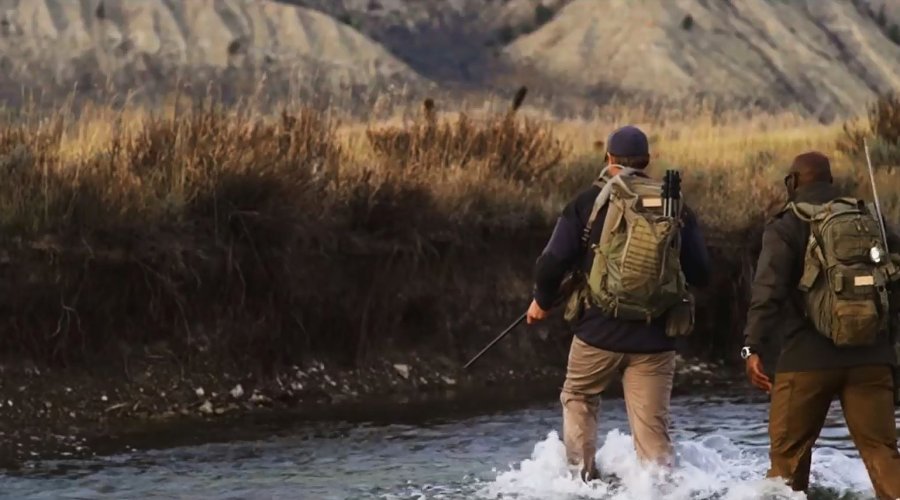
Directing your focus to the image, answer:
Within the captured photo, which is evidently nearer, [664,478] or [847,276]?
[847,276]

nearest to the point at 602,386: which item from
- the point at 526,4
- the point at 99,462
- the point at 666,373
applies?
the point at 666,373

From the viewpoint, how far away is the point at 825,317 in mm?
6754

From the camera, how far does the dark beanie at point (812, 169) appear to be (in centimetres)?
704

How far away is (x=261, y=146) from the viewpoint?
1195 cm

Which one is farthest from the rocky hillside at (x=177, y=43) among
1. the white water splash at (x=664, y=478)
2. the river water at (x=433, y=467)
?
the white water splash at (x=664, y=478)

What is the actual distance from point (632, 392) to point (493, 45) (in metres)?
59.8

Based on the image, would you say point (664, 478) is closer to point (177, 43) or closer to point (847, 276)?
point (847, 276)

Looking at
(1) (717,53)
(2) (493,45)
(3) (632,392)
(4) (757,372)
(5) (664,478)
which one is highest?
(2) (493,45)

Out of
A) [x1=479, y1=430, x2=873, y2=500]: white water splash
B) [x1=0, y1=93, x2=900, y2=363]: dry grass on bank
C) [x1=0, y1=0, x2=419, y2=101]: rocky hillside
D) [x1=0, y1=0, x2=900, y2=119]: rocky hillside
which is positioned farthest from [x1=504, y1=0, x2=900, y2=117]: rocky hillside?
[x1=479, y1=430, x2=873, y2=500]: white water splash

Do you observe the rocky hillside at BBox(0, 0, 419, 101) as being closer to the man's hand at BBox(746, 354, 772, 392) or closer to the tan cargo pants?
the tan cargo pants

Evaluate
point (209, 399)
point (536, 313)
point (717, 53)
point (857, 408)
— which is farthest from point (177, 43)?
point (857, 408)

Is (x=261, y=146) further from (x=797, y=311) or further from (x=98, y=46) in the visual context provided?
(x=98, y=46)

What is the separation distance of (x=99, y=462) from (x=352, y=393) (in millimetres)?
2784

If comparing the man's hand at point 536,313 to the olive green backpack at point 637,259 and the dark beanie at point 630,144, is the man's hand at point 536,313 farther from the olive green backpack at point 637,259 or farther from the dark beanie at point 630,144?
the dark beanie at point 630,144
